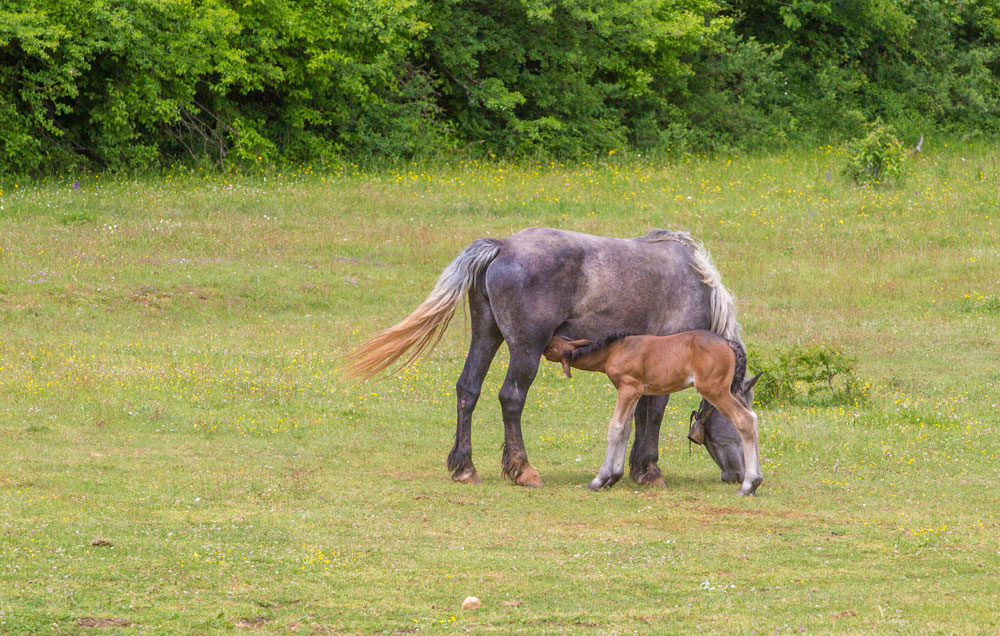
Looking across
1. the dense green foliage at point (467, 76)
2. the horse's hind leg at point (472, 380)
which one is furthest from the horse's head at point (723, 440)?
the dense green foliage at point (467, 76)

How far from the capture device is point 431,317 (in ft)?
35.8

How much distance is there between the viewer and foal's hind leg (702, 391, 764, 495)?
33.8 ft

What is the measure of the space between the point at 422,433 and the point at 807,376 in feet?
16.0

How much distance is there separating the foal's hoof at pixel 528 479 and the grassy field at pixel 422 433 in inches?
8.9

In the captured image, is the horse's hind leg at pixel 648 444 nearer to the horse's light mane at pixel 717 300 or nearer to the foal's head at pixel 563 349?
the horse's light mane at pixel 717 300

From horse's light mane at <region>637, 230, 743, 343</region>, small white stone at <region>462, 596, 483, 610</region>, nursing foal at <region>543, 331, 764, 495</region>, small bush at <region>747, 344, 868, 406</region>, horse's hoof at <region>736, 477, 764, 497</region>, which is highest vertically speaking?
horse's light mane at <region>637, 230, 743, 343</region>

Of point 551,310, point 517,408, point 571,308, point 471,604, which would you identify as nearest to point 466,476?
point 517,408

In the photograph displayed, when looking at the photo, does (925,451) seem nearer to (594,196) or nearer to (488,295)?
(488,295)

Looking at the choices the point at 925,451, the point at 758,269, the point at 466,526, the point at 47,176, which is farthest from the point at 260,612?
the point at 47,176

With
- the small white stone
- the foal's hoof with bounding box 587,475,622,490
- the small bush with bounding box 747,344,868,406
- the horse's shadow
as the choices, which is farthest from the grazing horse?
the small bush with bounding box 747,344,868,406

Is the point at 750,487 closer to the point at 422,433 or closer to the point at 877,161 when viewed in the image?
the point at 422,433

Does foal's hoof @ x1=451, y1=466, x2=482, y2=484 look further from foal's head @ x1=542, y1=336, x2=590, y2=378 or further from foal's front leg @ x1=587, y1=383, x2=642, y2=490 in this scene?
foal's head @ x1=542, y1=336, x2=590, y2=378

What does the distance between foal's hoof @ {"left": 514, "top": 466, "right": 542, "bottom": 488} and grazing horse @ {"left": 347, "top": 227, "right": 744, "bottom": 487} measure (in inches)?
0.4

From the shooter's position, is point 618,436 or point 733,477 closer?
point 618,436
